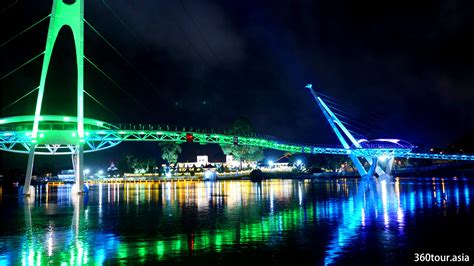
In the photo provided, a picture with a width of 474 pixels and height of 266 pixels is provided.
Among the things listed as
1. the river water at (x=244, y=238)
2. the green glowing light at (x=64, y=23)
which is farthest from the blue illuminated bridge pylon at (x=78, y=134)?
the river water at (x=244, y=238)

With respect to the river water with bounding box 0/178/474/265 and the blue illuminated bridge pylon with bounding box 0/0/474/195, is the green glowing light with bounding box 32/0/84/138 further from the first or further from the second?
the river water with bounding box 0/178/474/265

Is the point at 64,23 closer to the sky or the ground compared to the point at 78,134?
closer to the sky

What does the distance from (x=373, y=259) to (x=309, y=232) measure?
17.6 feet

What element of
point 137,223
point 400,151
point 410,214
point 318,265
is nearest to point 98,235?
point 137,223

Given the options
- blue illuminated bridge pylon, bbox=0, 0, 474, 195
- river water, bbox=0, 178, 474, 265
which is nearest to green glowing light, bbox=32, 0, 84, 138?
blue illuminated bridge pylon, bbox=0, 0, 474, 195

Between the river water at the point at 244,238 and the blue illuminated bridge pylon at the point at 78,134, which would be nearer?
the river water at the point at 244,238

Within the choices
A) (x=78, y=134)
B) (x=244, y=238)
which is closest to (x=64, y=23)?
(x=78, y=134)

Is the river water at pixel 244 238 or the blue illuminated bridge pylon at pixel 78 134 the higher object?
the blue illuminated bridge pylon at pixel 78 134

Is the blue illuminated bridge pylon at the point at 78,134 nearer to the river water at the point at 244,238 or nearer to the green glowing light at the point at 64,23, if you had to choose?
the green glowing light at the point at 64,23

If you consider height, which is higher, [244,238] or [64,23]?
A: [64,23]

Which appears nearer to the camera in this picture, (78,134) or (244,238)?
(244,238)

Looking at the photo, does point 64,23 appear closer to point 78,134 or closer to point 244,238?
point 78,134

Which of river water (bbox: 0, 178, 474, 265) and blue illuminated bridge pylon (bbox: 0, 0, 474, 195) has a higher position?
blue illuminated bridge pylon (bbox: 0, 0, 474, 195)

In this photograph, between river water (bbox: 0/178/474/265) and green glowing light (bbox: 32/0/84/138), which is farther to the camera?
green glowing light (bbox: 32/0/84/138)
